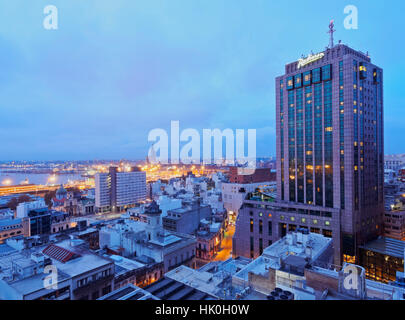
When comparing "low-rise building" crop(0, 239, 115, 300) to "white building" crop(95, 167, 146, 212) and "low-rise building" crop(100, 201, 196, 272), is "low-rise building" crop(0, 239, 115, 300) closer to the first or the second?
"low-rise building" crop(100, 201, 196, 272)

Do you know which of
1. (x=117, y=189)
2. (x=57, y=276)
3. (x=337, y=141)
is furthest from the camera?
(x=117, y=189)

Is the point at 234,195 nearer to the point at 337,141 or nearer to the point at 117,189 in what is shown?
the point at 337,141

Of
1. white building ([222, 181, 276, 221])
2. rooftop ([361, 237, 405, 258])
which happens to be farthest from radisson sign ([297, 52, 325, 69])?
white building ([222, 181, 276, 221])

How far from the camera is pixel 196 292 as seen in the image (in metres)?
10.1

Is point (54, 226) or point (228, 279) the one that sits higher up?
point (228, 279)

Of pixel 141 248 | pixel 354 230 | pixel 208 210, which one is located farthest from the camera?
pixel 208 210

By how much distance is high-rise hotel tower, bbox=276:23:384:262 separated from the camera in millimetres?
22516

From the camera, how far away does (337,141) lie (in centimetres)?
2328

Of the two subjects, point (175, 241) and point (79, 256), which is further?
point (175, 241)

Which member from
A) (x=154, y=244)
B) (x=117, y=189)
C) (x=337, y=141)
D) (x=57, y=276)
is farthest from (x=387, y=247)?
(x=117, y=189)

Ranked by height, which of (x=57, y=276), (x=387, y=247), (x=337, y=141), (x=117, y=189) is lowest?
(x=387, y=247)
